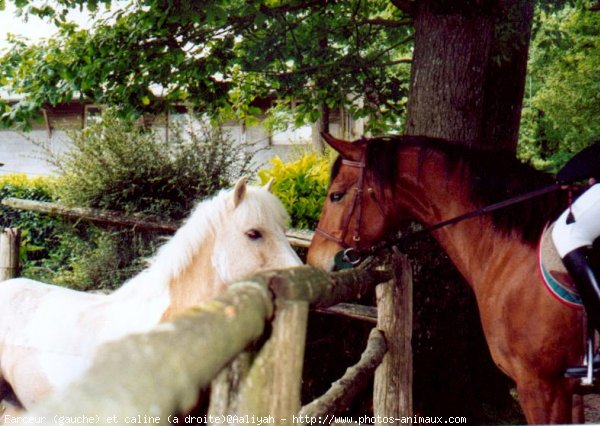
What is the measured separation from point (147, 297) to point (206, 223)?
1.33 feet

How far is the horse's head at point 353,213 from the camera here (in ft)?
9.85

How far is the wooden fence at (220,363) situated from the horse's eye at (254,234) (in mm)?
642

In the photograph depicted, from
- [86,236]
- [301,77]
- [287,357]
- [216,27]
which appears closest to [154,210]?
[86,236]

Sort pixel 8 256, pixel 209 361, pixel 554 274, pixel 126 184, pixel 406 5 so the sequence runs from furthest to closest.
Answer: pixel 126 184 < pixel 406 5 < pixel 8 256 < pixel 554 274 < pixel 209 361

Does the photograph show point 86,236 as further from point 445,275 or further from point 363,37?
point 363,37

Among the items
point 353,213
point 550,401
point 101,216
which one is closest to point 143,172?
point 101,216

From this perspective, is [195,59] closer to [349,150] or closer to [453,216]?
[349,150]

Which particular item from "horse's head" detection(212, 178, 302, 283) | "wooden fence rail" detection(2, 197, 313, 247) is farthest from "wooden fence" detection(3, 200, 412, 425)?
"wooden fence rail" detection(2, 197, 313, 247)

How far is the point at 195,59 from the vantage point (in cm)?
552

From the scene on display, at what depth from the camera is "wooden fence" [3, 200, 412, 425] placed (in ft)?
1.94

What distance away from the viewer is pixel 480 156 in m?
2.86

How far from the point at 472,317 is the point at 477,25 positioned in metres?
2.42

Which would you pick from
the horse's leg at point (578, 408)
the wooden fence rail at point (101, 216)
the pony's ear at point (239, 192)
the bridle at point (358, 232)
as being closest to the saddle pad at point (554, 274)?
the bridle at point (358, 232)

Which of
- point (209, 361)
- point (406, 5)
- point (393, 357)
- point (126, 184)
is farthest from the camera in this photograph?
point (126, 184)
